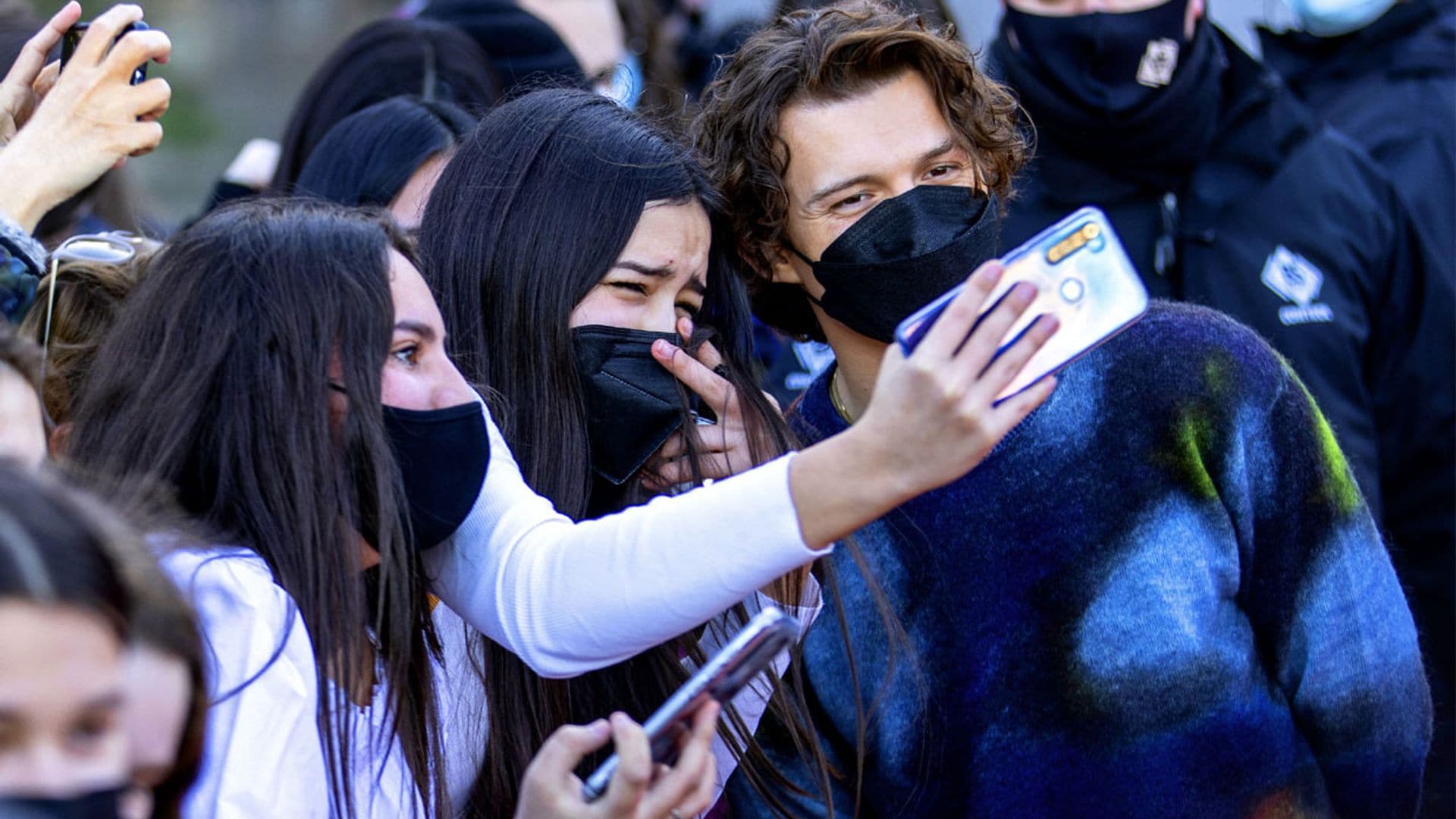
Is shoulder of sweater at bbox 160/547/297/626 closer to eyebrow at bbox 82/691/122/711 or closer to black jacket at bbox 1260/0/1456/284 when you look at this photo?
eyebrow at bbox 82/691/122/711

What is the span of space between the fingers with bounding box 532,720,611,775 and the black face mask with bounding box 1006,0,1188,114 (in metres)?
2.49

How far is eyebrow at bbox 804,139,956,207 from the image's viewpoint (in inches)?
99.0

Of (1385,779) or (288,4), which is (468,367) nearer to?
(1385,779)

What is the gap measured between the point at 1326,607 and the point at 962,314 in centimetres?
→ 113

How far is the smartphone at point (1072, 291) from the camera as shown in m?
1.57

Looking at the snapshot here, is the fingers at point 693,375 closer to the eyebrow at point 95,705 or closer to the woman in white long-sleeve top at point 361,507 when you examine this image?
the woman in white long-sleeve top at point 361,507

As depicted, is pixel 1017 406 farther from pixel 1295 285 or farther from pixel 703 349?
pixel 1295 285

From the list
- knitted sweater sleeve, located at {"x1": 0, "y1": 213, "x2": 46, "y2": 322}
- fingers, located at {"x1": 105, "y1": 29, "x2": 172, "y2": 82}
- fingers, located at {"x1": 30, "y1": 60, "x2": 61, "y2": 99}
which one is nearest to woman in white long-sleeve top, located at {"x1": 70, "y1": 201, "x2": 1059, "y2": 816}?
knitted sweater sleeve, located at {"x1": 0, "y1": 213, "x2": 46, "y2": 322}

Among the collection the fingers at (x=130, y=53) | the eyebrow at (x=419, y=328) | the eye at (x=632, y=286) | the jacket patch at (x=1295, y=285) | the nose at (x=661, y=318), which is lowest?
the jacket patch at (x=1295, y=285)

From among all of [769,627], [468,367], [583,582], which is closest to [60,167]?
[468,367]

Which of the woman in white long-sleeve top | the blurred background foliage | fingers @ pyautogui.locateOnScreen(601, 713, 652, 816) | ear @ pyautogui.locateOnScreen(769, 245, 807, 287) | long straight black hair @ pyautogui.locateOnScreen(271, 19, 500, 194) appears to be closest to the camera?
fingers @ pyautogui.locateOnScreen(601, 713, 652, 816)

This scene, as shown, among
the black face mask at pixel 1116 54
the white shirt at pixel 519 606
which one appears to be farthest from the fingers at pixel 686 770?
the black face mask at pixel 1116 54

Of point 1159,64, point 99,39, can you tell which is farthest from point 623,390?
point 1159,64

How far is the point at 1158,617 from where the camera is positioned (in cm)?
235
